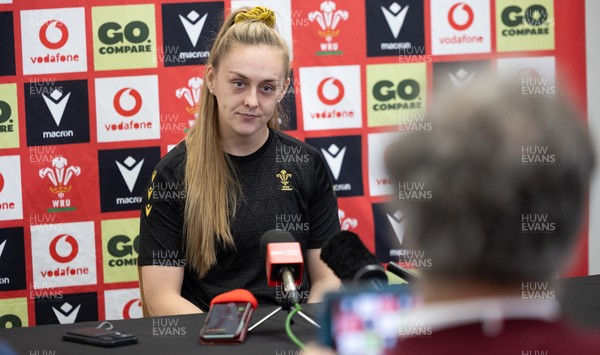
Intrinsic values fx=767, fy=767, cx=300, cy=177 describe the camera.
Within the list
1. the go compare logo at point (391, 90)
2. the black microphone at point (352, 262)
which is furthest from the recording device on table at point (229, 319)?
the go compare logo at point (391, 90)

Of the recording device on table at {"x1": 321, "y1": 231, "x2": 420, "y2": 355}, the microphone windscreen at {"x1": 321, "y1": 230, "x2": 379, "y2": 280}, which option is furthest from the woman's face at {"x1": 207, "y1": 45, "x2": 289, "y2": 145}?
the recording device on table at {"x1": 321, "y1": 231, "x2": 420, "y2": 355}

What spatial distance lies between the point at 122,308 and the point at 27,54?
109cm

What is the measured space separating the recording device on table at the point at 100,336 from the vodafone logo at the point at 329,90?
5.95 ft

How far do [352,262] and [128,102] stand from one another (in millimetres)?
2141

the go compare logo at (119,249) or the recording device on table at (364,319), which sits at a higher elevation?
the recording device on table at (364,319)

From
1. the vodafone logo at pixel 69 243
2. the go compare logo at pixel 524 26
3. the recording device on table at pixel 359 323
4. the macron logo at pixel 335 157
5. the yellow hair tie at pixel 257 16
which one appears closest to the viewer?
the recording device on table at pixel 359 323

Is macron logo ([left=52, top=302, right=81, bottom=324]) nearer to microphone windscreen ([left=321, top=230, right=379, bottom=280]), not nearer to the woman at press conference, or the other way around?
the woman at press conference

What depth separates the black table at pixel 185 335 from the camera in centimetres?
142

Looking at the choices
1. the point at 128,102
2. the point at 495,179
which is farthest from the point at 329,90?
the point at 495,179

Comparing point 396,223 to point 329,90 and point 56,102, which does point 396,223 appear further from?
point 56,102

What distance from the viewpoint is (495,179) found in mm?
667

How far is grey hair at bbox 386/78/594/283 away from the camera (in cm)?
67

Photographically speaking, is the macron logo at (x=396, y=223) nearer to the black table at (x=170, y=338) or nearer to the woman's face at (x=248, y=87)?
the woman's face at (x=248, y=87)

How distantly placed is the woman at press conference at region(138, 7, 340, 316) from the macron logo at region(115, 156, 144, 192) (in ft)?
3.21
